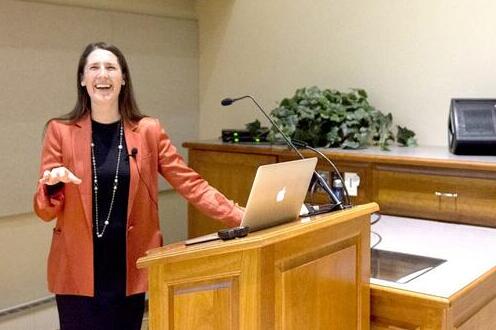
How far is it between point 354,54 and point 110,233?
1.93m

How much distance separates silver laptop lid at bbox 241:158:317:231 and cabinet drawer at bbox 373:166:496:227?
1.18m

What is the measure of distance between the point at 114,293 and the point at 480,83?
2.04 m

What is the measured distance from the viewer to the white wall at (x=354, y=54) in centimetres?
330

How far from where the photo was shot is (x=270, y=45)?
13.4ft

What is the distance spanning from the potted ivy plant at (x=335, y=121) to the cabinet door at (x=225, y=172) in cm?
22

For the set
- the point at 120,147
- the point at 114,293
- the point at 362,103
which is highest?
the point at 362,103

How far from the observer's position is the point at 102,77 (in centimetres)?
234

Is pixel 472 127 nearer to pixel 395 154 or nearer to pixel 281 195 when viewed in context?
pixel 395 154

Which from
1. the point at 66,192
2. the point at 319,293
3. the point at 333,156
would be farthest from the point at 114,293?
the point at 333,156

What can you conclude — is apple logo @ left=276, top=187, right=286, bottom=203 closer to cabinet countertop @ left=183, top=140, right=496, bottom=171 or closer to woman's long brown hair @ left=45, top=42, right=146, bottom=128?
woman's long brown hair @ left=45, top=42, right=146, bottom=128

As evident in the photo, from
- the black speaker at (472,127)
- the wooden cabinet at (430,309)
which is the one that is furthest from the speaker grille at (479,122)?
the wooden cabinet at (430,309)

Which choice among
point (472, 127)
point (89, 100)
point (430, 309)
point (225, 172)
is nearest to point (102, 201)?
Result: point (89, 100)

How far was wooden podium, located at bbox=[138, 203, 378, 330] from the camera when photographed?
1.48 m

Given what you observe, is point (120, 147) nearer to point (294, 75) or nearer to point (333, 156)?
point (333, 156)
